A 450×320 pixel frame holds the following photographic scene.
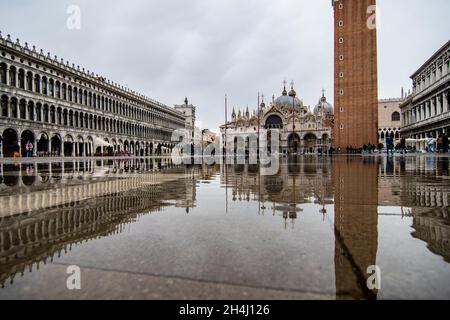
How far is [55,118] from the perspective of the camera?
1617 inches

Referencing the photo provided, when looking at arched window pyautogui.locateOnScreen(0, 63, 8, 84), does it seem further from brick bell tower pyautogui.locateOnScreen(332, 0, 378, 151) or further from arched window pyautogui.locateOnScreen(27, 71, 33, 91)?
brick bell tower pyautogui.locateOnScreen(332, 0, 378, 151)

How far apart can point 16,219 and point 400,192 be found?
16.2 ft

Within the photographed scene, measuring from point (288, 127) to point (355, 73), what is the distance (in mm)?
29766

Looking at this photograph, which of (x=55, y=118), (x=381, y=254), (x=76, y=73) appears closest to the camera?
(x=381, y=254)

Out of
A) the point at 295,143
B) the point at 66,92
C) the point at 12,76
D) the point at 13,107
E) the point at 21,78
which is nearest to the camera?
the point at 13,107

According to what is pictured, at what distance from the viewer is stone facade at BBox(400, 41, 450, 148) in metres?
39.7

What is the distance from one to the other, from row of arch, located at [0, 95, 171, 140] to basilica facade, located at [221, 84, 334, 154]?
22.2 metres

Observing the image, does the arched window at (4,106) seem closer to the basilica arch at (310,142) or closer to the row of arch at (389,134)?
the basilica arch at (310,142)

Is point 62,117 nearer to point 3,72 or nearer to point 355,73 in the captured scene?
point 3,72

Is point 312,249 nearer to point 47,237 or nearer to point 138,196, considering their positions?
point 47,237

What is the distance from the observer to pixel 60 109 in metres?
42.2

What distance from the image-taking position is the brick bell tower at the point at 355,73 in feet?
154

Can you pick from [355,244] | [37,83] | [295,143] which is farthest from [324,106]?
[355,244]
